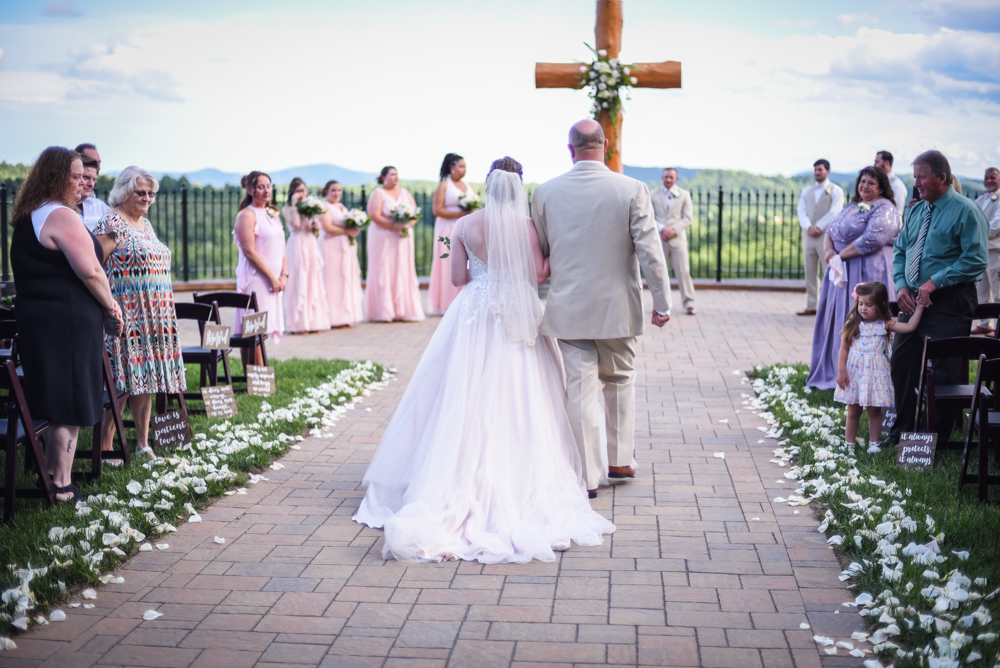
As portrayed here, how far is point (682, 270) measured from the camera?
13695mm

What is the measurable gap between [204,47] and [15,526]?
1559 cm

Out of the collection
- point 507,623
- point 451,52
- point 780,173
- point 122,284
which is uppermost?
point 451,52

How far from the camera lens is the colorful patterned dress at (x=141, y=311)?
568cm

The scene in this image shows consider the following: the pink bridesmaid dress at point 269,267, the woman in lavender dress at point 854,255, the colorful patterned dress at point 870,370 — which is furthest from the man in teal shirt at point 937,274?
the pink bridesmaid dress at point 269,267

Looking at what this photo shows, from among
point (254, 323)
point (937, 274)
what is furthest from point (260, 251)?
point (937, 274)

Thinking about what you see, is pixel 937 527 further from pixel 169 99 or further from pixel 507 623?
pixel 169 99

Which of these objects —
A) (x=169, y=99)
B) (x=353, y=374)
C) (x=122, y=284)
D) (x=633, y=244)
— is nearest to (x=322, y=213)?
(x=353, y=374)

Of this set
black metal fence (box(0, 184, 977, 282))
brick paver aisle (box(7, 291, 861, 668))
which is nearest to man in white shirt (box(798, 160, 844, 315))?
black metal fence (box(0, 184, 977, 282))

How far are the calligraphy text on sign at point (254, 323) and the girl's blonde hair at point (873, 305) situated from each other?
15.0 ft

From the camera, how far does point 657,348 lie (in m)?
10.8

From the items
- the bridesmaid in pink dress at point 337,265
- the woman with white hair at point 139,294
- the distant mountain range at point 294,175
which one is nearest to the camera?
the woman with white hair at point 139,294

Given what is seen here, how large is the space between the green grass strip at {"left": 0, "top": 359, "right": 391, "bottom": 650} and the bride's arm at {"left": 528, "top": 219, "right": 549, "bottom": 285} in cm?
217

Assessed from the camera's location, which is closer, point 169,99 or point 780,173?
point 169,99

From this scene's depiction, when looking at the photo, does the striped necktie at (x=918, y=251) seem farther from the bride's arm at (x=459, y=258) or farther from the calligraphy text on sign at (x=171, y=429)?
the calligraphy text on sign at (x=171, y=429)
